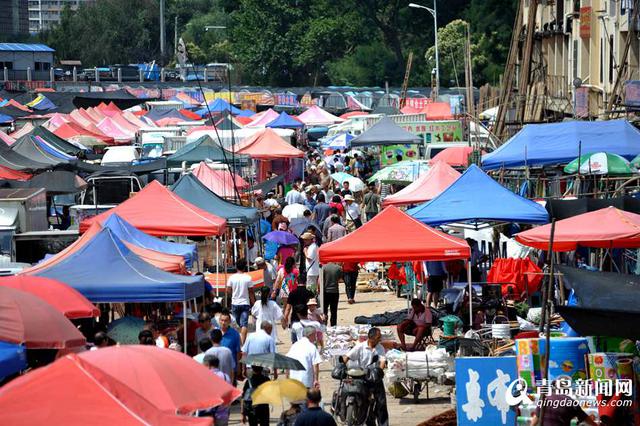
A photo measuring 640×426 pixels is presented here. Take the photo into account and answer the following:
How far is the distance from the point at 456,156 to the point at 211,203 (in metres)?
10.4

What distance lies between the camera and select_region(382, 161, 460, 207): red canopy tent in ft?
78.3

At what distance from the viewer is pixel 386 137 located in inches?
1437

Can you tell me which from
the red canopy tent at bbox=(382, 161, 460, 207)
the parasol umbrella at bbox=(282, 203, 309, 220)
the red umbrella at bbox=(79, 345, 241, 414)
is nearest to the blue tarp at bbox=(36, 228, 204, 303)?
the red umbrella at bbox=(79, 345, 241, 414)

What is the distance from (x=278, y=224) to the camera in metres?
24.7

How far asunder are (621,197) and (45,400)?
11289 millimetres

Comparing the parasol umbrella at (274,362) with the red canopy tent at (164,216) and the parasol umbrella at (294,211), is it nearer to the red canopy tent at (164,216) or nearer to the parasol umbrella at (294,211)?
the red canopy tent at (164,216)

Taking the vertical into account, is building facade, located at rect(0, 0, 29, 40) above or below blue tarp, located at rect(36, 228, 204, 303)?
above

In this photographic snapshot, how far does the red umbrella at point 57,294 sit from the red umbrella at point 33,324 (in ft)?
3.69

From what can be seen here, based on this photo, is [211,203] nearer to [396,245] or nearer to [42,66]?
[396,245]

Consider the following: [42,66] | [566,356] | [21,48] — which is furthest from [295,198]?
[42,66]

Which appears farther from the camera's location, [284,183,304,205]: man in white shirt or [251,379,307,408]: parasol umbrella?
[284,183,304,205]: man in white shirt

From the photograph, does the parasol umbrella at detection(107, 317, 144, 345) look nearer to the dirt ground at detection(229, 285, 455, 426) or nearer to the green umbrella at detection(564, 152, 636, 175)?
the dirt ground at detection(229, 285, 455, 426)

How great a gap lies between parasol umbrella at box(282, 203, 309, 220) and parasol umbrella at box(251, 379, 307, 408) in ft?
48.9

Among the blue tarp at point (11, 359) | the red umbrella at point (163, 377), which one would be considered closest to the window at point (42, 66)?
the blue tarp at point (11, 359)
